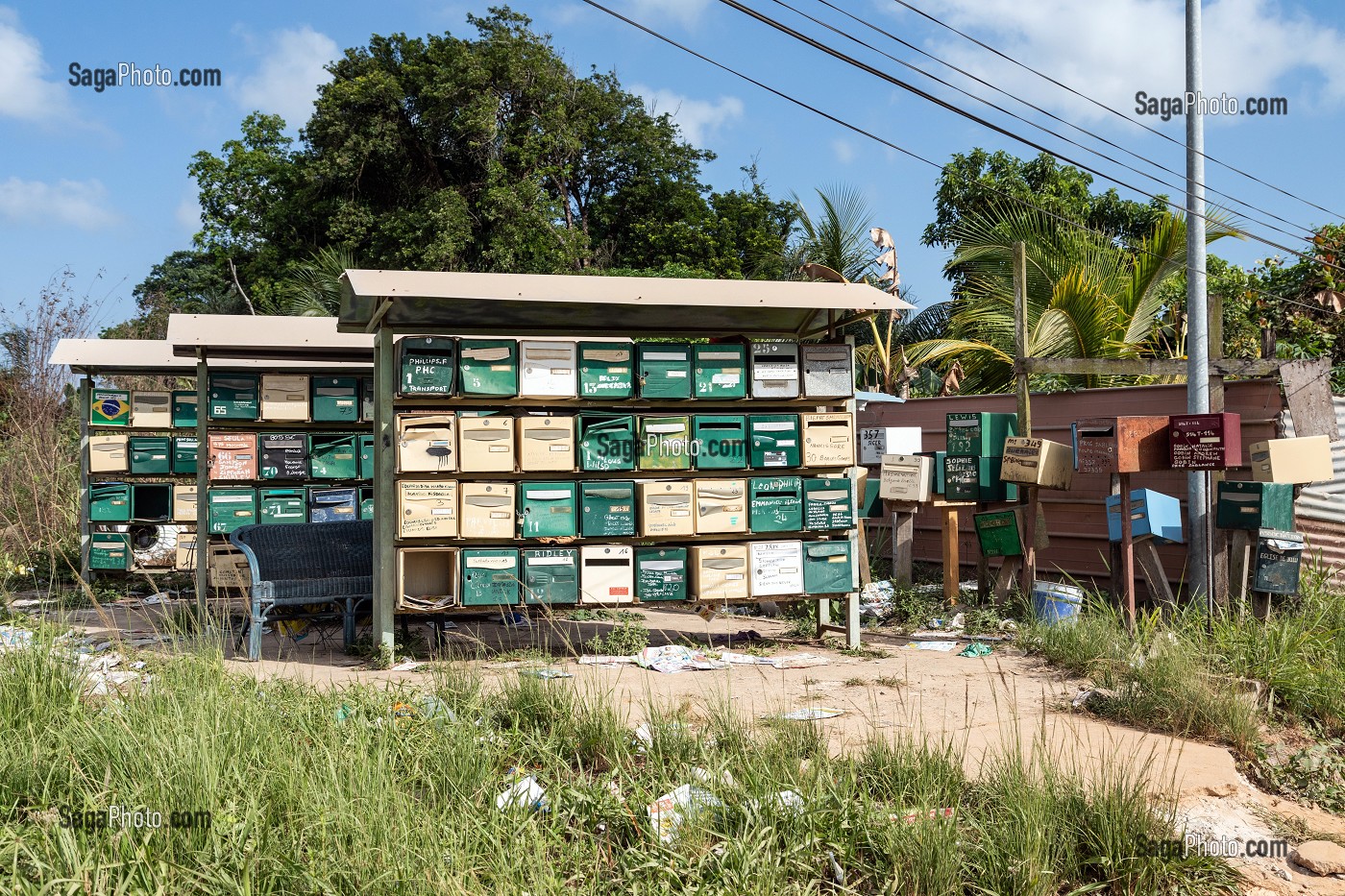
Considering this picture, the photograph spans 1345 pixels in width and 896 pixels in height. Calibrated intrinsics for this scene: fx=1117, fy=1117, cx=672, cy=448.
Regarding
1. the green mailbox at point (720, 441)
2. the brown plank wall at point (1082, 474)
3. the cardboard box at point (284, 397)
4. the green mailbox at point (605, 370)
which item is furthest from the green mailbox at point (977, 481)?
the cardboard box at point (284, 397)

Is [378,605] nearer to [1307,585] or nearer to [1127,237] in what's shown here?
[1307,585]

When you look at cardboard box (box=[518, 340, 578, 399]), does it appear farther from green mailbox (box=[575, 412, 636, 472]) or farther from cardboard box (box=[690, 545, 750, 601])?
cardboard box (box=[690, 545, 750, 601])

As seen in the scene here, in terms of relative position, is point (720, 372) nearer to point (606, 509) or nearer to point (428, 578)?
point (606, 509)

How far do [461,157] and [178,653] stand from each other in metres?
24.6

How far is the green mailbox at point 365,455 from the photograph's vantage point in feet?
40.1

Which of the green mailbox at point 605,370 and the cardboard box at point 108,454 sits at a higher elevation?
the green mailbox at point 605,370

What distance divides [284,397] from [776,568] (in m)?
5.96

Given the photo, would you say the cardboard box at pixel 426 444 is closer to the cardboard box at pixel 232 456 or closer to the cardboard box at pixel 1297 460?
the cardboard box at pixel 232 456

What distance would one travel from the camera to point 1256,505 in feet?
27.8

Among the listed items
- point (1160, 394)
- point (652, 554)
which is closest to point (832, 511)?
point (652, 554)

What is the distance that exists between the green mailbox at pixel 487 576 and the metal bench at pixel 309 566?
1131 mm

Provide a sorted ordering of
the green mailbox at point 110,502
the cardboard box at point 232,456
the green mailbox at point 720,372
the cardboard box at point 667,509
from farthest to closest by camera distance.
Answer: the green mailbox at point 110,502
the cardboard box at point 232,456
the green mailbox at point 720,372
the cardboard box at point 667,509

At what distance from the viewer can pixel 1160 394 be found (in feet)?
34.0

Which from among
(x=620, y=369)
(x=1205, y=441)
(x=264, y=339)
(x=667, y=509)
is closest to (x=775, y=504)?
(x=667, y=509)
